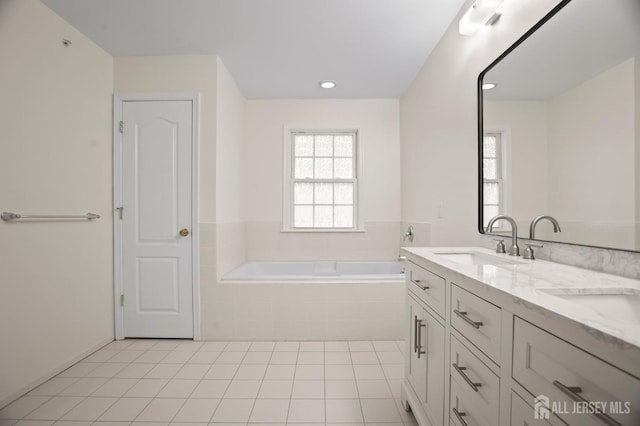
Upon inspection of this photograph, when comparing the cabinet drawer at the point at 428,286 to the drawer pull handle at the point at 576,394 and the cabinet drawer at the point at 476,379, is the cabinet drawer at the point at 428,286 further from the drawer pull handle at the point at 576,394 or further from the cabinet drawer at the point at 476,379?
the drawer pull handle at the point at 576,394

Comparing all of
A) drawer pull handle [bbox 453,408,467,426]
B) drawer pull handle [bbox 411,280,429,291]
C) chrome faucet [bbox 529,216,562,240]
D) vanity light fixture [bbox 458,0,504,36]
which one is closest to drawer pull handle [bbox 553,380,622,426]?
drawer pull handle [bbox 453,408,467,426]

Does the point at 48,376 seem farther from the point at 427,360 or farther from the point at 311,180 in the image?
the point at 311,180

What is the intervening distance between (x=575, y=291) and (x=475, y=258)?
0.86 meters

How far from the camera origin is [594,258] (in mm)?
1102

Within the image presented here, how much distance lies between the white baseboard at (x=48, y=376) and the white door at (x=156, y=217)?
0.26 m

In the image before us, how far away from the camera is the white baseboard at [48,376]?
1.73 metres

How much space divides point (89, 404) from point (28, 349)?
54 cm

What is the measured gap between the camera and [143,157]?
263cm

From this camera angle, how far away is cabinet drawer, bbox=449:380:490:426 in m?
0.92

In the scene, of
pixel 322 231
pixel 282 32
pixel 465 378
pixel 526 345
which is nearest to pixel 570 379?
pixel 526 345

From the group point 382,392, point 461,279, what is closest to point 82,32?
point 461,279

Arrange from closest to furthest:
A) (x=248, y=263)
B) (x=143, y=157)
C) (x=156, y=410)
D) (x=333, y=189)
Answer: (x=156, y=410) → (x=143, y=157) → (x=248, y=263) → (x=333, y=189)

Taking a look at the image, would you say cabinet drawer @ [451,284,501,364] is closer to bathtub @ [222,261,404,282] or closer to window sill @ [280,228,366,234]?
bathtub @ [222,261,404,282]

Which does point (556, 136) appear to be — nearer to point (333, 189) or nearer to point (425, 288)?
point (425, 288)
